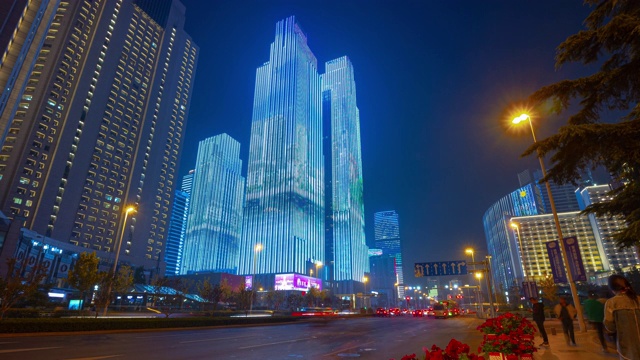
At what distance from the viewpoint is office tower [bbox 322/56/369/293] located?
172375 millimetres

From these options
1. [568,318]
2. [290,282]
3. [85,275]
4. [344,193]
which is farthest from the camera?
[344,193]

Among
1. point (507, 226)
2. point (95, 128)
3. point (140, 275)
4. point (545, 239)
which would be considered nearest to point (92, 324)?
point (140, 275)

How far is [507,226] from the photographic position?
160625 millimetres

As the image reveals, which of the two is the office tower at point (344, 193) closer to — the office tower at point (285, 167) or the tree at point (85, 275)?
the office tower at point (285, 167)

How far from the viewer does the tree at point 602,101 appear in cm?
748

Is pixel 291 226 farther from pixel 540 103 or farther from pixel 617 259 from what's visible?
pixel 617 259

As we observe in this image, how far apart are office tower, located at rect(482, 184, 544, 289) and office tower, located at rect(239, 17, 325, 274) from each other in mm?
94280

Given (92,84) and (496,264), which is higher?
(92,84)

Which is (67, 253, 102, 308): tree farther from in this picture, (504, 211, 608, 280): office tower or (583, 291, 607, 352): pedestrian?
(504, 211, 608, 280): office tower

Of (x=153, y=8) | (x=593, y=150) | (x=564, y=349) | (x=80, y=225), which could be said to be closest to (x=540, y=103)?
(x=593, y=150)

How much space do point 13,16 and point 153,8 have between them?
114 metres

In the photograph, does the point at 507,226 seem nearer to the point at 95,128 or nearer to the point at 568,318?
the point at 568,318

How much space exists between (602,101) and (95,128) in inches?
5329

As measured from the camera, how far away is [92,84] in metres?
113
